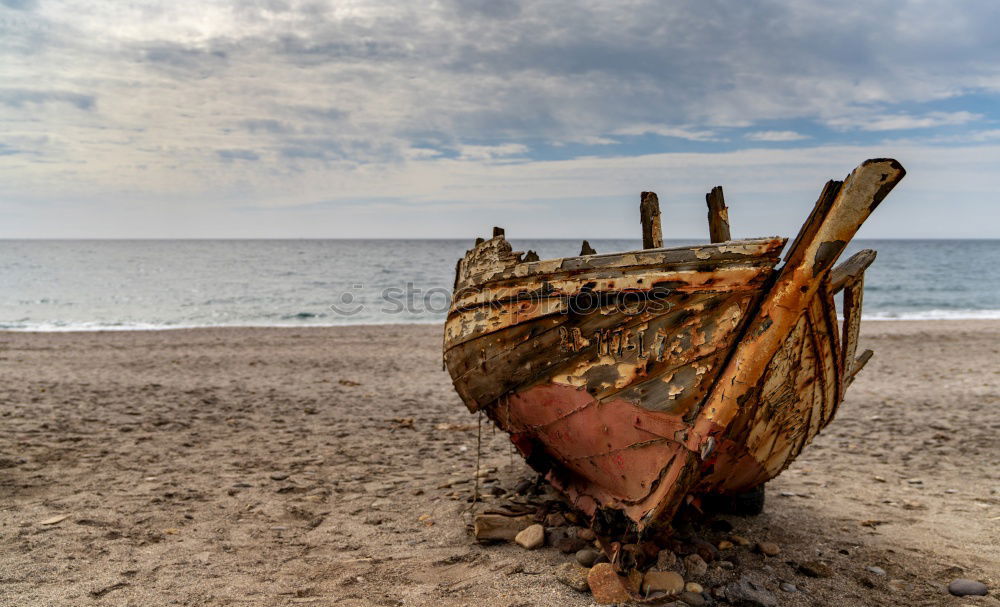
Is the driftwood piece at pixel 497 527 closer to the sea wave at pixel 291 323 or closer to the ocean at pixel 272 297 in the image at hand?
the sea wave at pixel 291 323

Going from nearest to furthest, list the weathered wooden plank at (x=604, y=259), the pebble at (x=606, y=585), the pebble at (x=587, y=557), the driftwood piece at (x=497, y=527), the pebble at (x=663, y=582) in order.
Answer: the weathered wooden plank at (x=604, y=259), the pebble at (x=606, y=585), the pebble at (x=663, y=582), the pebble at (x=587, y=557), the driftwood piece at (x=497, y=527)

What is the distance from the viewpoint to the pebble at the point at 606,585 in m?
3.33

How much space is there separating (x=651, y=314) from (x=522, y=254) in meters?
1.17

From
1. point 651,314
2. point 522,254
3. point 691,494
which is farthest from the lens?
point 522,254

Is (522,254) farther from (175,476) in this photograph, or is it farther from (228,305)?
(228,305)

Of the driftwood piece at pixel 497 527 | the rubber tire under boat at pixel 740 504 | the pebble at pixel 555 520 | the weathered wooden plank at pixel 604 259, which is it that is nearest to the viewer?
the weathered wooden plank at pixel 604 259

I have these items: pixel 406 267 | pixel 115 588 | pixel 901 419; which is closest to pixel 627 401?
pixel 115 588

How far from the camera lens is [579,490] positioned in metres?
4.29

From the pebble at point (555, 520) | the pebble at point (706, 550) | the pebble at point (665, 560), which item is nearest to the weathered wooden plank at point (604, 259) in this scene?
the pebble at point (555, 520)

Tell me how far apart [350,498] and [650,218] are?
318 centimetres

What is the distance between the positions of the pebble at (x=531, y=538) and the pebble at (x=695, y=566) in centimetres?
86

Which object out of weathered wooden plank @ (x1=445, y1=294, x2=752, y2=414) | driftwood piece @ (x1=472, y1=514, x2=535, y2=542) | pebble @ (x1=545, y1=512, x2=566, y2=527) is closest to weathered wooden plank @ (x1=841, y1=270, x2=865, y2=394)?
weathered wooden plank @ (x1=445, y1=294, x2=752, y2=414)

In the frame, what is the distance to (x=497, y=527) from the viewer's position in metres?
4.16

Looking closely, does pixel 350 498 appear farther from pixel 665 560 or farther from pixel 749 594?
pixel 749 594
